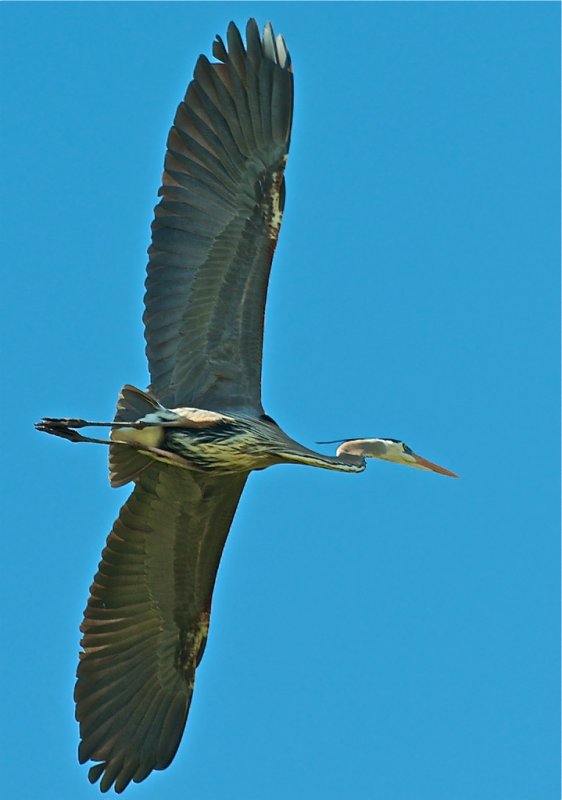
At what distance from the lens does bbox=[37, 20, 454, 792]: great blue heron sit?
51.5 feet

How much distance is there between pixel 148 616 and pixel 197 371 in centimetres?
206

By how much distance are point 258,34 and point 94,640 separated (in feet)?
16.0

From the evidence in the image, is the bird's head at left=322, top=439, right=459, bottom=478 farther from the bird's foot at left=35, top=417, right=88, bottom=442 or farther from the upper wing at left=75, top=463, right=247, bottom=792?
the bird's foot at left=35, top=417, right=88, bottom=442

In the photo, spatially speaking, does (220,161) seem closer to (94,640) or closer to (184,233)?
(184,233)

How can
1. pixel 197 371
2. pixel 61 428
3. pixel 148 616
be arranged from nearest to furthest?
pixel 61 428 → pixel 197 371 → pixel 148 616

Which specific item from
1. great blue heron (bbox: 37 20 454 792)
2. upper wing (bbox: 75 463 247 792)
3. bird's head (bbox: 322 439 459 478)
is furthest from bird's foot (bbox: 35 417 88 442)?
bird's head (bbox: 322 439 459 478)

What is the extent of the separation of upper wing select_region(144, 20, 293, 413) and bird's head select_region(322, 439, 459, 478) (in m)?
0.88

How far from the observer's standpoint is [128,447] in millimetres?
15539

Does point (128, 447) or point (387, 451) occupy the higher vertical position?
point (387, 451)

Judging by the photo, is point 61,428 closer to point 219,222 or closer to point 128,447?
point 128,447

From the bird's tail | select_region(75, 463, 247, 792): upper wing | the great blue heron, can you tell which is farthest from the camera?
select_region(75, 463, 247, 792): upper wing

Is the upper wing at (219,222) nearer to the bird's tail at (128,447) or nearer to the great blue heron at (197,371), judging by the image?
the great blue heron at (197,371)

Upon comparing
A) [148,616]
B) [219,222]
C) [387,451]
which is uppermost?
[219,222]

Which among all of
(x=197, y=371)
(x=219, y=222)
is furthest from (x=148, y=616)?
(x=219, y=222)
